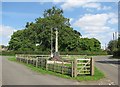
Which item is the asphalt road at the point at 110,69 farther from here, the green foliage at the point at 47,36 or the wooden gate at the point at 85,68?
the green foliage at the point at 47,36

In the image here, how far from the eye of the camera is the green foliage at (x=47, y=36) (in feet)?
327

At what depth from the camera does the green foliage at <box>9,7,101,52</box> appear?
99.6m

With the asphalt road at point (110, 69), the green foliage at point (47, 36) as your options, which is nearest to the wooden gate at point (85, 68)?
the asphalt road at point (110, 69)

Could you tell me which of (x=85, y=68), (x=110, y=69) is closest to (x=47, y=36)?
(x=110, y=69)

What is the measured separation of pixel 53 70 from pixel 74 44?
77760 mm

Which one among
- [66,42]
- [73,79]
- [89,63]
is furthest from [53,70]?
[66,42]

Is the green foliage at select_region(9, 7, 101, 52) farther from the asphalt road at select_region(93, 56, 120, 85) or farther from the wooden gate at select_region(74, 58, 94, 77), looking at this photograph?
the wooden gate at select_region(74, 58, 94, 77)

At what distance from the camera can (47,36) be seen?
319 feet

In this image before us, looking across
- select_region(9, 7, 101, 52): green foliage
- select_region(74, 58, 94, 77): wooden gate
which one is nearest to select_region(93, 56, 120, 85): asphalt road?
select_region(74, 58, 94, 77): wooden gate

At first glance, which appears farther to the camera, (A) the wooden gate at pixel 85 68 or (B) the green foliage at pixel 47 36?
(B) the green foliage at pixel 47 36

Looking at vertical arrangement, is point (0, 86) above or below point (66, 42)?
below

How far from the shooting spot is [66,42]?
99812 millimetres

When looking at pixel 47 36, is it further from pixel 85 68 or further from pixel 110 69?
pixel 85 68

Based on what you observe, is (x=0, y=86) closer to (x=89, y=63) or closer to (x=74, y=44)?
(x=89, y=63)
